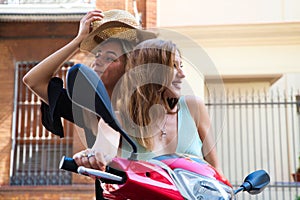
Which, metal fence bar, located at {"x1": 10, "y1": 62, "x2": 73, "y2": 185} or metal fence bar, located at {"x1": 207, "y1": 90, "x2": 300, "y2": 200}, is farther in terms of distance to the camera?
metal fence bar, located at {"x1": 207, "y1": 90, "x2": 300, "y2": 200}

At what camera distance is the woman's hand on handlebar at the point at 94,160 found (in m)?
0.95

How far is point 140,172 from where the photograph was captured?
38.5 inches

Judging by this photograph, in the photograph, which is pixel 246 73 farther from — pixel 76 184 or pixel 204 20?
pixel 76 184

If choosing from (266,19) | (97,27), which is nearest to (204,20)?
(266,19)

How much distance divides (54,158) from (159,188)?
8155mm

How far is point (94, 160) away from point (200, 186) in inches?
10.1

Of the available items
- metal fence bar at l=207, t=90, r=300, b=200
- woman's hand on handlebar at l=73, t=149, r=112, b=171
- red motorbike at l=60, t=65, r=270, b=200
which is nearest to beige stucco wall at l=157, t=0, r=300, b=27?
metal fence bar at l=207, t=90, r=300, b=200

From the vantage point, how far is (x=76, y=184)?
8508 millimetres

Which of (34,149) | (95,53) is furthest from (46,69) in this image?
(34,149)

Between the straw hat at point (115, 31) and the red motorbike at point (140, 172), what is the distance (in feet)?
1.21

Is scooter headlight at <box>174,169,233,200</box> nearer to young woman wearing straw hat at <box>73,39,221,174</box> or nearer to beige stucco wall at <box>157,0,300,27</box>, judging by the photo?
young woman wearing straw hat at <box>73,39,221,174</box>

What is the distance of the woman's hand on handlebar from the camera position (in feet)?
3.11

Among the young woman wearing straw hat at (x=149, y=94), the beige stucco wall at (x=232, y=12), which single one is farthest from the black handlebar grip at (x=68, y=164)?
the beige stucco wall at (x=232, y=12)

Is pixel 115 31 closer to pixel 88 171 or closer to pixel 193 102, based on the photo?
pixel 193 102
